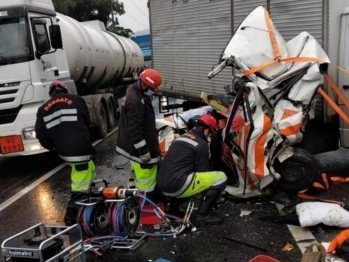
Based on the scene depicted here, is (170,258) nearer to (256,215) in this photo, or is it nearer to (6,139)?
(256,215)

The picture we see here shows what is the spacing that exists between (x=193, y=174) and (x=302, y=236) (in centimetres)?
136

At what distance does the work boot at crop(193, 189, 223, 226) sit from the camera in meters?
5.37

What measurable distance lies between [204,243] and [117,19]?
37.4m

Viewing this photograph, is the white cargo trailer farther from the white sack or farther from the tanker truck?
the tanker truck

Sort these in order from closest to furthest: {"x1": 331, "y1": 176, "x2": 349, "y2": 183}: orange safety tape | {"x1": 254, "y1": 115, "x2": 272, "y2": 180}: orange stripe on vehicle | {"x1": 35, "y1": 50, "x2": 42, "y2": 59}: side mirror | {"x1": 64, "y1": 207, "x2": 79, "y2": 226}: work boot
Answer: {"x1": 64, "y1": 207, "x2": 79, "y2": 226}: work boot
{"x1": 254, "y1": 115, "x2": 272, "y2": 180}: orange stripe on vehicle
{"x1": 331, "y1": 176, "x2": 349, "y2": 183}: orange safety tape
{"x1": 35, "y1": 50, "x2": 42, "y2": 59}: side mirror

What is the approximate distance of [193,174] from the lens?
5320 millimetres

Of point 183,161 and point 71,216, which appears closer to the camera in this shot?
point 183,161

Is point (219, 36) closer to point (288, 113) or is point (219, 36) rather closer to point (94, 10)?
point (288, 113)

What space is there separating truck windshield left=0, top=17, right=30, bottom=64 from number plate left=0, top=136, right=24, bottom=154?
1344mm

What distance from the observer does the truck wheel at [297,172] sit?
616 centimetres

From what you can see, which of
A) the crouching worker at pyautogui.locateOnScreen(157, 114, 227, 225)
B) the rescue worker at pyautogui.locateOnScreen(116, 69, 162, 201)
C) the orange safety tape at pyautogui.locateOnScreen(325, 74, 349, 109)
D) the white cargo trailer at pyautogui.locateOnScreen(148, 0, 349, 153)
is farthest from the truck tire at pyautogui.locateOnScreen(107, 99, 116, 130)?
the crouching worker at pyautogui.locateOnScreen(157, 114, 227, 225)

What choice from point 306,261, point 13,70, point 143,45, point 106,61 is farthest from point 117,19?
point 306,261

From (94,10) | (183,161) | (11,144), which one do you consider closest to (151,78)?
(183,161)

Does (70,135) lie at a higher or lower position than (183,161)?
higher
